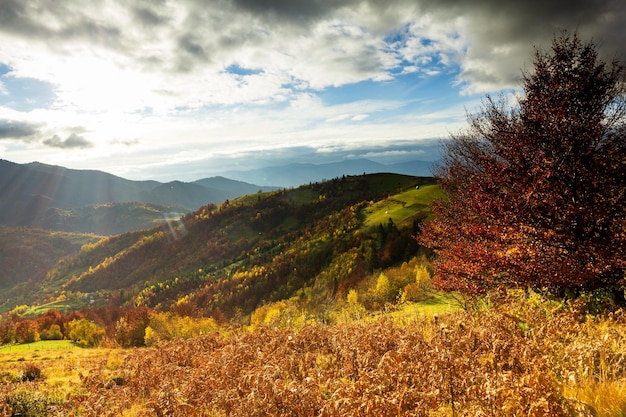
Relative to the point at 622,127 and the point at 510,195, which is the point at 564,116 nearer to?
the point at 622,127

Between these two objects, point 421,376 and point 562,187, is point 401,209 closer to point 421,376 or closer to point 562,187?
point 562,187

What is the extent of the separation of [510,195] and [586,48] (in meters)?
5.81

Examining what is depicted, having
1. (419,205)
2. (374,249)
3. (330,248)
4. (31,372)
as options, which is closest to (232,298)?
(330,248)

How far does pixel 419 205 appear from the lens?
11412cm

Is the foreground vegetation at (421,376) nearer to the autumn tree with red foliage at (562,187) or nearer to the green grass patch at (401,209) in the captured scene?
the autumn tree with red foliage at (562,187)

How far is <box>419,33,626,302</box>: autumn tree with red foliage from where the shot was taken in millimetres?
10711

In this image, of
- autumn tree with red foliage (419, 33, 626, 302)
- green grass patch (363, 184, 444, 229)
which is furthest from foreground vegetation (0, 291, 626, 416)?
green grass patch (363, 184, 444, 229)

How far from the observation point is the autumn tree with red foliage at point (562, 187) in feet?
35.1

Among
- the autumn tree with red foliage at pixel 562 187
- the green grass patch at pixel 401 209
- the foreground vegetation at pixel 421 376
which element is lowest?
the green grass patch at pixel 401 209

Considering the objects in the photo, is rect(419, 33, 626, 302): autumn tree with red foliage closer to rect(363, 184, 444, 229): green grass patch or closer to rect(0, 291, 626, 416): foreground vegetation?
rect(0, 291, 626, 416): foreground vegetation

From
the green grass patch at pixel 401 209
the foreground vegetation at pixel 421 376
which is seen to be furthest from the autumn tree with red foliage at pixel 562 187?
the green grass patch at pixel 401 209

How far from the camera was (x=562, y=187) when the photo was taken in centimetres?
1148

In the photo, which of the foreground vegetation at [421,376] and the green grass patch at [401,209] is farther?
the green grass patch at [401,209]

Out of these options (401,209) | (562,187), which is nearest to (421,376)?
(562,187)
